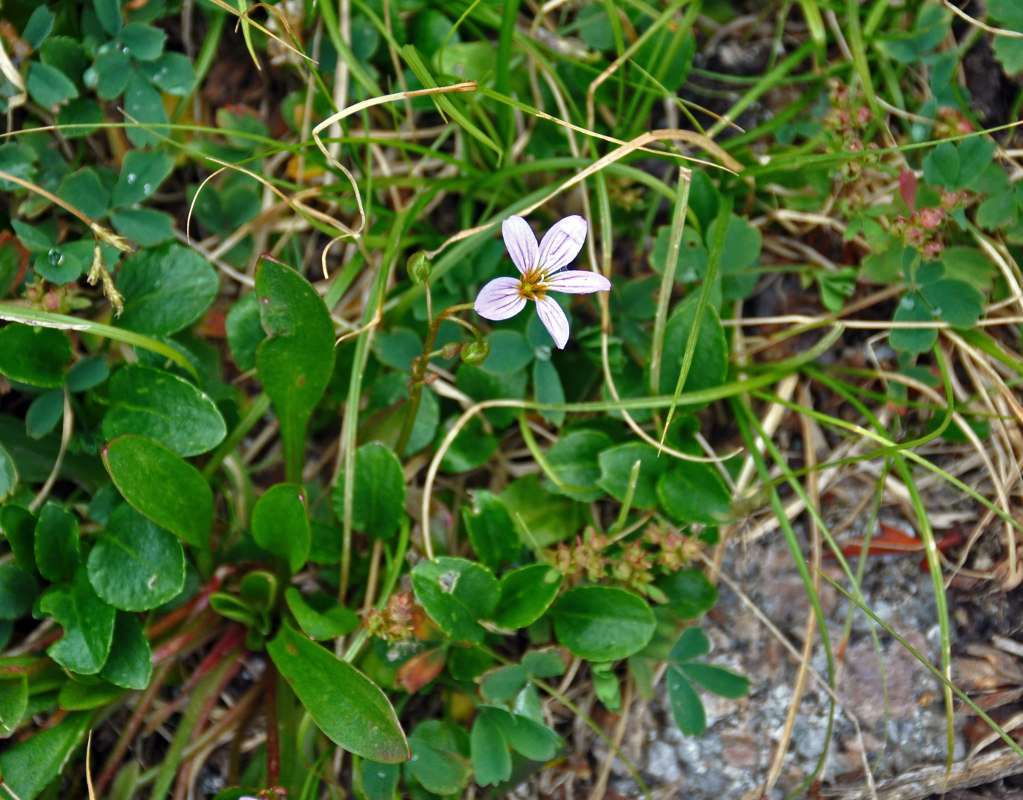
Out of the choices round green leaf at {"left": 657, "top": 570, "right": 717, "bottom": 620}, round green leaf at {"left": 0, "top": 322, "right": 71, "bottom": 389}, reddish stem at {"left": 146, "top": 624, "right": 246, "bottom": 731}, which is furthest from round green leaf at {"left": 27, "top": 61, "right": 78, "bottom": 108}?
round green leaf at {"left": 657, "top": 570, "right": 717, "bottom": 620}

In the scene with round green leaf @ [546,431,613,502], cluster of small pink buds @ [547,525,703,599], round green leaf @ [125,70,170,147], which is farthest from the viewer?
→ round green leaf @ [125,70,170,147]

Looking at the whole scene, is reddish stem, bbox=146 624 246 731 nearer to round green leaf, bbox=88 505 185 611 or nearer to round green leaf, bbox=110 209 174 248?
round green leaf, bbox=88 505 185 611

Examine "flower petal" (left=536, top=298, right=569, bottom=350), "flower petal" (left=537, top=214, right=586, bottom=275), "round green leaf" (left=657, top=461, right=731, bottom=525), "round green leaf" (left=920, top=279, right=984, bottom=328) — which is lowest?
"round green leaf" (left=657, top=461, right=731, bottom=525)

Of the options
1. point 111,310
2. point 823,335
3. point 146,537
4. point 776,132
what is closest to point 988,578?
point 823,335

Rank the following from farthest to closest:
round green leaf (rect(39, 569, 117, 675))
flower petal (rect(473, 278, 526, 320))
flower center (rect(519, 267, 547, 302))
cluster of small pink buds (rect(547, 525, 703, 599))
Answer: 1. cluster of small pink buds (rect(547, 525, 703, 599))
2. round green leaf (rect(39, 569, 117, 675))
3. flower center (rect(519, 267, 547, 302))
4. flower petal (rect(473, 278, 526, 320))

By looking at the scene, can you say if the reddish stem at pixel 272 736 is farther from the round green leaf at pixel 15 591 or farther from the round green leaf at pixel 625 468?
the round green leaf at pixel 625 468

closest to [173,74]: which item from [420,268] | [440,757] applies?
[420,268]

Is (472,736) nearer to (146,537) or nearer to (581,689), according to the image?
(581,689)

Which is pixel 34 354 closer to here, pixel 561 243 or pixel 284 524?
pixel 284 524
